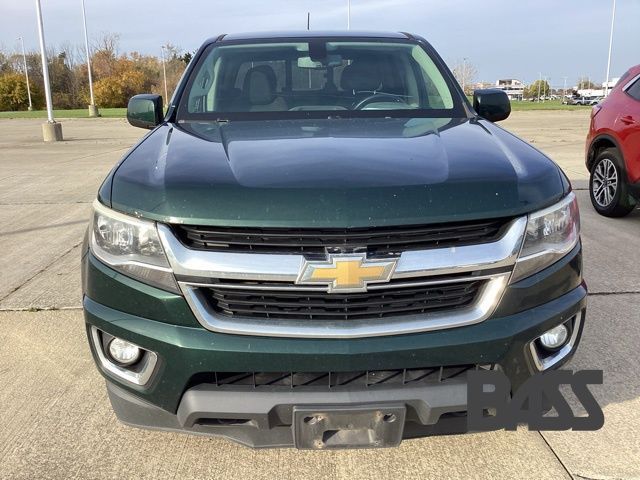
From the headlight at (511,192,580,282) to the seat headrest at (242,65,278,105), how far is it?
1.79 m

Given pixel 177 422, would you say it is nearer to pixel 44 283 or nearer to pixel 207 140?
pixel 207 140

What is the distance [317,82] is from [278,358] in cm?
204

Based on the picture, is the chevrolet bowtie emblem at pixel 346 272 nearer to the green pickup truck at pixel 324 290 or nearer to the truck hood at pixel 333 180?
the green pickup truck at pixel 324 290

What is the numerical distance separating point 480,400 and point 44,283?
3.63 meters

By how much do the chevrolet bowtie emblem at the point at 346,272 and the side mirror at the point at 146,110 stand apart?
209 cm

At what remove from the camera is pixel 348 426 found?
1940 millimetres

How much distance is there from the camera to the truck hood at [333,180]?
1.90m

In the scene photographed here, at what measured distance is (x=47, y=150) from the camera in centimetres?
1469

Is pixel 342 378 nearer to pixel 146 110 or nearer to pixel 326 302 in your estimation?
pixel 326 302

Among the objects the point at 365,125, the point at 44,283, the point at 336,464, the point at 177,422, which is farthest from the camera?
the point at 44,283

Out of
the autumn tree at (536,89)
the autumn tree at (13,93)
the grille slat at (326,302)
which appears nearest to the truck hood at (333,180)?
the grille slat at (326,302)

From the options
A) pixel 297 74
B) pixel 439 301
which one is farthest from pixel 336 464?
pixel 297 74

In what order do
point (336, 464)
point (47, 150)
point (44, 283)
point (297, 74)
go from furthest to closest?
point (47, 150) < point (44, 283) < point (297, 74) < point (336, 464)

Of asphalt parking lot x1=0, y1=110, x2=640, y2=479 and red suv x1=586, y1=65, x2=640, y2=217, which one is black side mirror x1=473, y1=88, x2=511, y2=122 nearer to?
asphalt parking lot x1=0, y1=110, x2=640, y2=479
